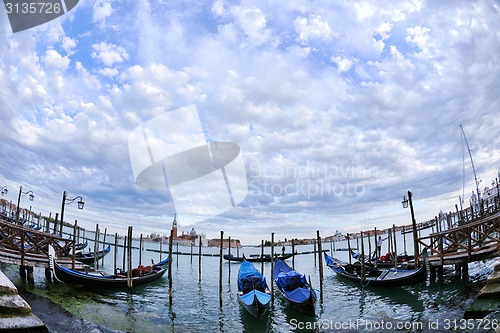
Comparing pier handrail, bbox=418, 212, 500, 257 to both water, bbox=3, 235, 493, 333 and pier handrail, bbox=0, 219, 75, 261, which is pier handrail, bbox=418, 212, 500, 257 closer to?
water, bbox=3, 235, 493, 333

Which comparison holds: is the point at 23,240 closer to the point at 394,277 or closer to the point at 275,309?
the point at 275,309

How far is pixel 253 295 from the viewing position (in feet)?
41.1

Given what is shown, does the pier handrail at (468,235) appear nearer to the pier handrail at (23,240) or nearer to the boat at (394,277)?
the boat at (394,277)

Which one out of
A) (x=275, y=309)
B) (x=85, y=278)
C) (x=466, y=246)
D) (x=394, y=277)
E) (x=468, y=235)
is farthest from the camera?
(x=394, y=277)

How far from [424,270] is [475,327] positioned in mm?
6728

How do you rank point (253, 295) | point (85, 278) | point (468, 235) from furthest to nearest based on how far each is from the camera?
point (85, 278) < point (468, 235) < point (253, 295)

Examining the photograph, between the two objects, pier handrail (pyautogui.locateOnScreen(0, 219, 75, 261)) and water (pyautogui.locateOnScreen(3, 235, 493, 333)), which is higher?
pier handrail (pyautogui.locateOnScreen(0, 219, 75, 261))

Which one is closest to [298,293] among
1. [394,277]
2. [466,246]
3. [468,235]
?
[394,277]

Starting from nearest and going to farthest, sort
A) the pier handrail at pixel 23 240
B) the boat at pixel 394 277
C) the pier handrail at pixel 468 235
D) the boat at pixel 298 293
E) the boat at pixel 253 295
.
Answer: the boat at pixel 253 295 < the boat at pixel 298 293 < the pier handrail at pixel 468 235 < the pier handrail at pixel 23 240 < the boat at pixel 394 277

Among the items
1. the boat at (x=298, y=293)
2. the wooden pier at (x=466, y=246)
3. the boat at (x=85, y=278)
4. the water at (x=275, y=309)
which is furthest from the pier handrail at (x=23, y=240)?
the wooden pier at (x=466, y=246)

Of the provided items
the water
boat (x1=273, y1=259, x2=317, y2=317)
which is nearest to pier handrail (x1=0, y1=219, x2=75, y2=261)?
the water

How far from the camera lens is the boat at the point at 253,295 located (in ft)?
39.2

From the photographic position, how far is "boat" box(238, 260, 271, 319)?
1196 cm

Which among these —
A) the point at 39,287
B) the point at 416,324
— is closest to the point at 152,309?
the point at 39,287
